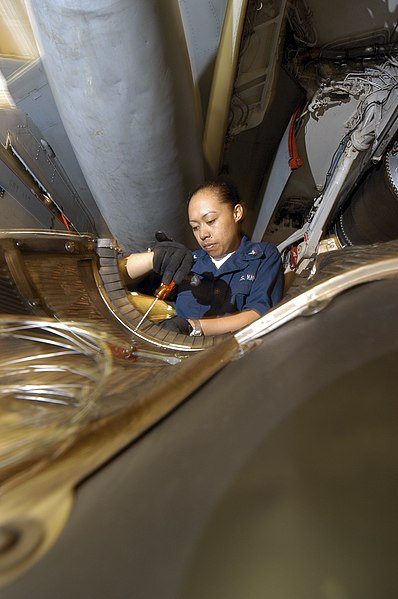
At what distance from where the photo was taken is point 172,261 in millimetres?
735

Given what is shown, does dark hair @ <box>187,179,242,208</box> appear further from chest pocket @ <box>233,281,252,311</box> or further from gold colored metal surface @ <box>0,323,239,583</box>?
gold colored metal surface @ <box>0,323,239,583</box>

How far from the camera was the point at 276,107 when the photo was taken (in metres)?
1.42

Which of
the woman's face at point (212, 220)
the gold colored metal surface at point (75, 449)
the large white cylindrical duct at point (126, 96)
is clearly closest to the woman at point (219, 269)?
the woman's face at point (212, 220)

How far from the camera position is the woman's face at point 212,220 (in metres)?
0.83

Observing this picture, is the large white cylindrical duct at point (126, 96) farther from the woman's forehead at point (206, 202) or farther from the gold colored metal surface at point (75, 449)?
the gold colored metal surface at point (75, 449)

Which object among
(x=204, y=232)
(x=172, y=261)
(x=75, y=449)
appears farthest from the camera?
(x=204, y=232)

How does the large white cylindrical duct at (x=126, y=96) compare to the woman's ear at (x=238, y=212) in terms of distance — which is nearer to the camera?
the large white cylindrical duct at (x=126, y=96)

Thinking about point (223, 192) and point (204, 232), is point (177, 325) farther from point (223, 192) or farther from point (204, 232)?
point (223, 192)

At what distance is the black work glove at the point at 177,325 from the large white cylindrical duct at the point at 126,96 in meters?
0.43

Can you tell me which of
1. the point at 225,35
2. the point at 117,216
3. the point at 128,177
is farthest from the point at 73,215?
the point at 225,35

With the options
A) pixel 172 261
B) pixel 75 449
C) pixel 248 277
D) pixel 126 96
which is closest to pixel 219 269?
pixel 248 277

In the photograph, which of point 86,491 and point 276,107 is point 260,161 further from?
point 86,491

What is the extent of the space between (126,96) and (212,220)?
0.34 metres

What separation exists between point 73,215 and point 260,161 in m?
0.94
